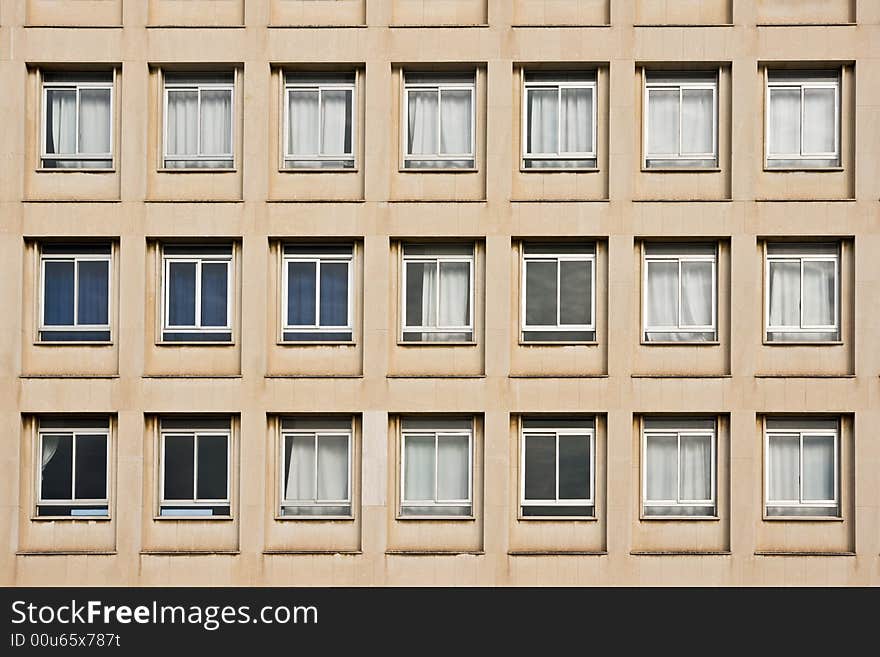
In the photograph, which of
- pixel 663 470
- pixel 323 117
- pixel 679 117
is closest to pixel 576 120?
pixel 679 117

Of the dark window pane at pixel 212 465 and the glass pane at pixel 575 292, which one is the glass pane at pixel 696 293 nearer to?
the glass pane at pixel 575 292

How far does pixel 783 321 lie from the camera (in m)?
21.8

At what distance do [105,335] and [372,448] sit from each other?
519cm

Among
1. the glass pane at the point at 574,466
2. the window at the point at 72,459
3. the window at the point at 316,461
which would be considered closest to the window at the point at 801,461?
the glass pane at the point at 574,466

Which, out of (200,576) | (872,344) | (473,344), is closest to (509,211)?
(473,344)

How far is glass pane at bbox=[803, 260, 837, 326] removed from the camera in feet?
71.4

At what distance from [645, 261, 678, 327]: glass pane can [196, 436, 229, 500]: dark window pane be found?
26.1ft

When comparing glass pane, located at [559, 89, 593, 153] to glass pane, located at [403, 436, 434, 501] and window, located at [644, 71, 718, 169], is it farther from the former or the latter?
glass pane, located at [403, 436, 434, 501]

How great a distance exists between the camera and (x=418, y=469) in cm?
2175

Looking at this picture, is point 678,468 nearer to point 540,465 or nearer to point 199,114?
point 540,465

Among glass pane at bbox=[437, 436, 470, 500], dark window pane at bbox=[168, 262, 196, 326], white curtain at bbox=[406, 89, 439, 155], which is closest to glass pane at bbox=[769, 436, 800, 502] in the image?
glass pane at bbox=[437, 436, 470, 500]
